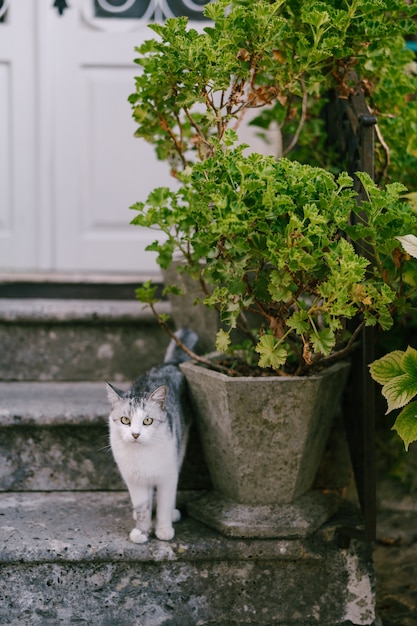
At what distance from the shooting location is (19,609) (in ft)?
7.02

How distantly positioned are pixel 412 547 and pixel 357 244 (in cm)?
109

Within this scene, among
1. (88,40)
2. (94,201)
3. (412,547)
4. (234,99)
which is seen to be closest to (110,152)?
(94,201)

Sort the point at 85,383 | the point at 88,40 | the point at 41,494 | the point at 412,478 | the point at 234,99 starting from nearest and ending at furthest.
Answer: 1. the point at 234,99
2. the point at 41,494
3. the point at 412,478
4. the point at 85,383
5. the point at 88,40

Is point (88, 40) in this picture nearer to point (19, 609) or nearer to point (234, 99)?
point (234, 99)

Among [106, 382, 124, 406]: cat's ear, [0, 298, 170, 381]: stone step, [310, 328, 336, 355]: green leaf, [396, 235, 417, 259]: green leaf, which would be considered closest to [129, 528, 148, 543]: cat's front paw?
[106, 382, 124, 406]: cat's ear

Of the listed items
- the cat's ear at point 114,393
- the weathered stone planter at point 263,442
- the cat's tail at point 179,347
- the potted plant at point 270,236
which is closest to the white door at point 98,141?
the cat's tail at point 179,347

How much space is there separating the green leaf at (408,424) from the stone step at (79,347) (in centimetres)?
115

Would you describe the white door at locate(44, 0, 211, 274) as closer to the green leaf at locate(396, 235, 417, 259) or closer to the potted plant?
the potted plant

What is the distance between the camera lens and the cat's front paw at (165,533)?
217 cm

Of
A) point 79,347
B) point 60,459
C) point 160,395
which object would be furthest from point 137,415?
point 79,347

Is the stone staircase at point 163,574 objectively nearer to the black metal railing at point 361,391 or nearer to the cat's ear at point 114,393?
the black metal railing at point 361,391

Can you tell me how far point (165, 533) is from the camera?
2170 millimetres

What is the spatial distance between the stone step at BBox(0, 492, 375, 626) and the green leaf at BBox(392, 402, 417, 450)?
42 centimetres

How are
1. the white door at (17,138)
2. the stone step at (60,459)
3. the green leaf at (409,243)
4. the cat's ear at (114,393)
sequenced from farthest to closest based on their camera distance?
the white door at (17,138) < the stone step at (60,459) < the cat's ear at (114,393) < the green leaf at (409,243)
